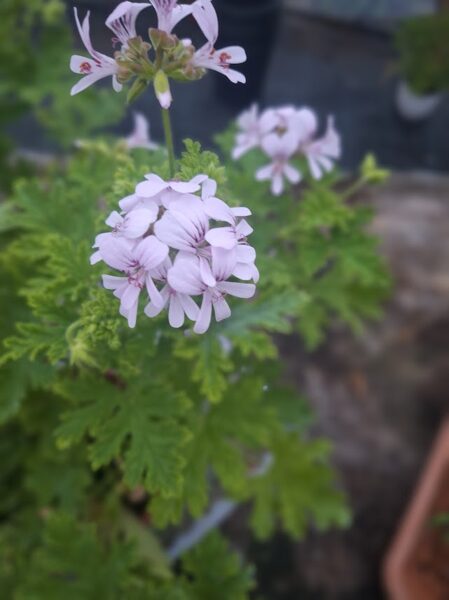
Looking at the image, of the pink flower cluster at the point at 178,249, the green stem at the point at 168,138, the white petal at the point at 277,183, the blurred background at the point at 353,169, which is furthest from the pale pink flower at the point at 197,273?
the blurred background at the point at 353,169

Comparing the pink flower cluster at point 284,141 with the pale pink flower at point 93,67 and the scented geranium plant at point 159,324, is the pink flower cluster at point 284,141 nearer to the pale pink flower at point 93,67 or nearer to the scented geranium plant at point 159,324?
the scented geranium plant at point 159,324

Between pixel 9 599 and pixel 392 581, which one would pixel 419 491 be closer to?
pixel 392 581

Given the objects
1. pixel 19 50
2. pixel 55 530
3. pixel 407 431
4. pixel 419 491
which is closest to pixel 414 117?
pixel 407 431

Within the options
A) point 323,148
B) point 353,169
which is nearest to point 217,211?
point 323,148

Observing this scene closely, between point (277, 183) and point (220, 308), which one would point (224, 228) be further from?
point (277, 183)

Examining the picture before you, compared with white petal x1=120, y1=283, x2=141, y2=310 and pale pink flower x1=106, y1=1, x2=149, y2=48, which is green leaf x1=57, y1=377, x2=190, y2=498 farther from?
pale pink flower x1=106, y1=1, x2=149, y2=48

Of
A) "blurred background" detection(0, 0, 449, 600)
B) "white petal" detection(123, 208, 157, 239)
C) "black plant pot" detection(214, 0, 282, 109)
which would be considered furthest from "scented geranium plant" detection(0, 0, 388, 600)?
"black plant pot" detection(214, 0, 282, 109)

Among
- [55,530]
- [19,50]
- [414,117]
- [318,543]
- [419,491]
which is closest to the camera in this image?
[55,530]
